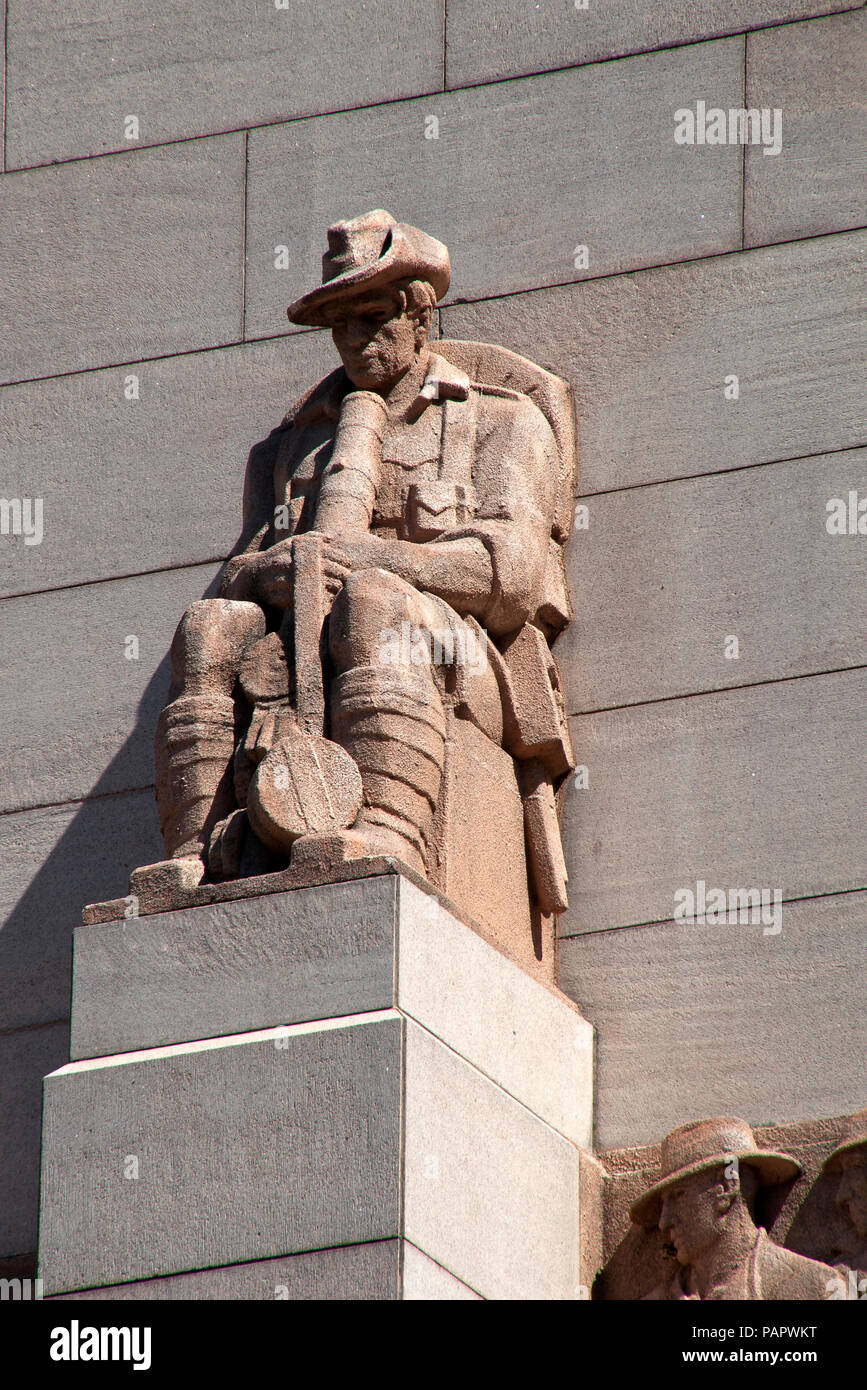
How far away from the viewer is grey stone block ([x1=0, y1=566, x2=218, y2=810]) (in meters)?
9.53

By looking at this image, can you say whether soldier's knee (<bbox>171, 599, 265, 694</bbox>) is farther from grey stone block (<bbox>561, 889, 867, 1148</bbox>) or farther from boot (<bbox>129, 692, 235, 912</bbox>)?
grey stone block (<bbox>561, 889, 867, 1148</bbox>)

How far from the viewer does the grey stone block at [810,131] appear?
935cm

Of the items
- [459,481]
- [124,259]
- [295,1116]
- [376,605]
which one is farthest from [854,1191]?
[124,259]

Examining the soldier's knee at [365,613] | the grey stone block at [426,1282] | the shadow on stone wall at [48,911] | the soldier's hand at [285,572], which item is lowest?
the grey stone block at [426,1282]

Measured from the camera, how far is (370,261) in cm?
880

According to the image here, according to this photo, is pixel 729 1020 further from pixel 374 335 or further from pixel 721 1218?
pixel 374 335

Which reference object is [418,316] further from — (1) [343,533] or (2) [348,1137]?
(2) [348,1137]

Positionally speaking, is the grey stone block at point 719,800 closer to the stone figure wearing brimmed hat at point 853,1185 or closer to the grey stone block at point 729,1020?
the grey stone block at point 729,1020

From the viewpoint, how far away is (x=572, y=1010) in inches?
327

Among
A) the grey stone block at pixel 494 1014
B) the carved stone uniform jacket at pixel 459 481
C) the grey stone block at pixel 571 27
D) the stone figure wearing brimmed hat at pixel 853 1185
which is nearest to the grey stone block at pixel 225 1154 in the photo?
the grey stone block at pixel 494 1014

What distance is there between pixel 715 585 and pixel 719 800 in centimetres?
80

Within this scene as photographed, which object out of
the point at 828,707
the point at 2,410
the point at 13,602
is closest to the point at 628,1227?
the point at 828,707

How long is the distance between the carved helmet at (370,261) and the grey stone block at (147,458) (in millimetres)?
992

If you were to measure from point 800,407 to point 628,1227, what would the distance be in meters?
3.02
